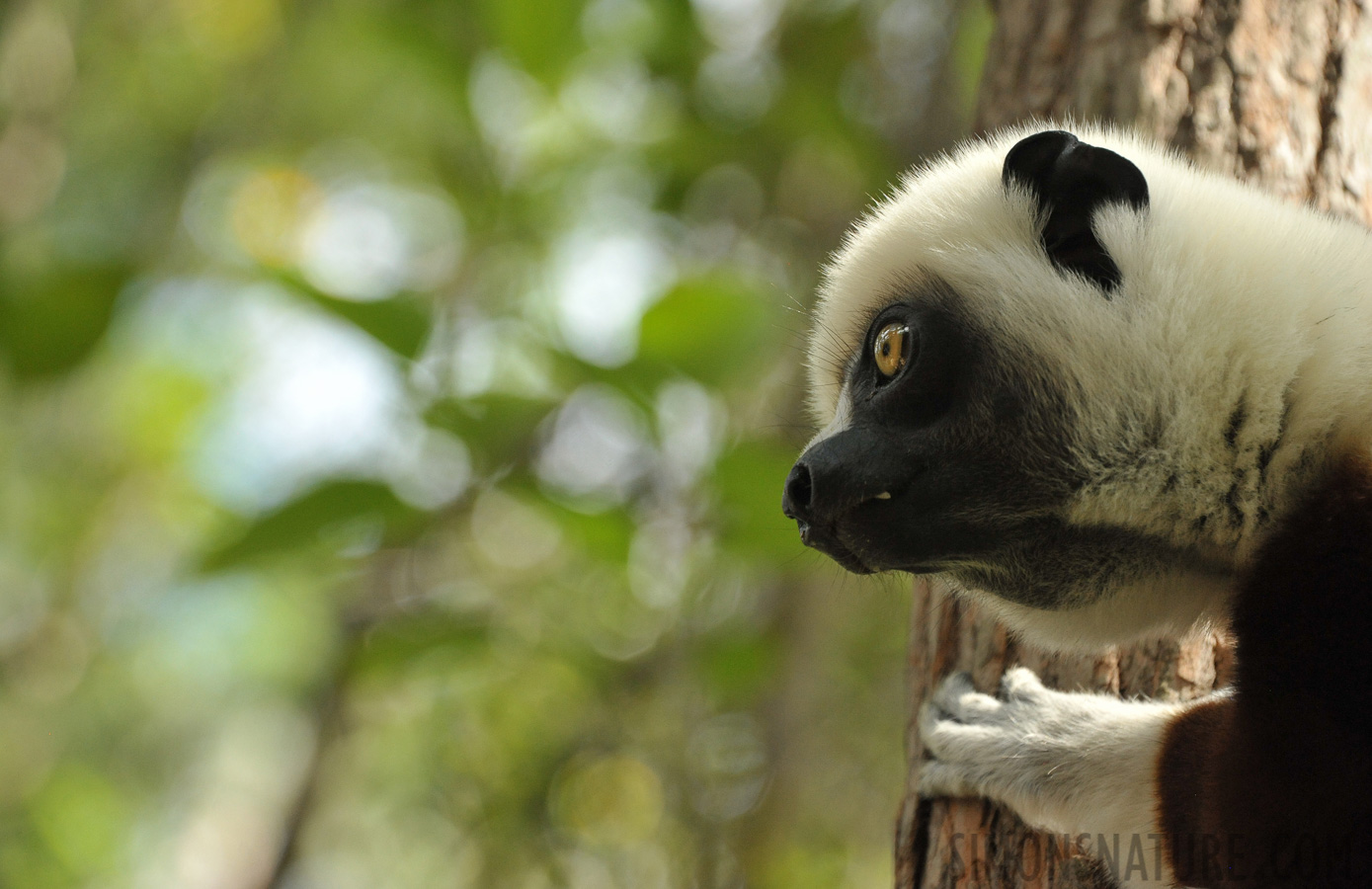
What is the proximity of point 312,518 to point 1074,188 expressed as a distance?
5.76 feet

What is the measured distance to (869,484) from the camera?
5.94ft

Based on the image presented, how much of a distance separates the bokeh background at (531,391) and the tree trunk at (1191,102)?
1.76 ft

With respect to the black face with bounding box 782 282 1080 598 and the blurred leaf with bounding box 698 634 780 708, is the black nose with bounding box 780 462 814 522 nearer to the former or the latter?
the black face with bounding box 782 282 1080 598

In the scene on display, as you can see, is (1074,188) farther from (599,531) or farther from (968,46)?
(968,46)

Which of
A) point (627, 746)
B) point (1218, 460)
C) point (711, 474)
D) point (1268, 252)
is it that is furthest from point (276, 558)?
point (627, 746)

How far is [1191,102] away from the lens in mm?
2566

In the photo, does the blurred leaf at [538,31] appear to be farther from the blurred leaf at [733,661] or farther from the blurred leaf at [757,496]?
the blurred leaf at [733,661]

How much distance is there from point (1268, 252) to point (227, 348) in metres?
12.7

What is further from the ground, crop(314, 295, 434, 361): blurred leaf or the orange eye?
the orange eye

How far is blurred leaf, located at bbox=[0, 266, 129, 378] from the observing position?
220cm

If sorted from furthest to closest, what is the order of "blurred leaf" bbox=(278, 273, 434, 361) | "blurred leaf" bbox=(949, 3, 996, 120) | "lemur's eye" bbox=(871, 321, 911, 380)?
"blurred leaf" bbox=(949, 3, 996, 120) → "blurred leaf" bbox=(278, 273, 434, 361) → "lemur's eye" bbox=(871, 321, 911, 380)

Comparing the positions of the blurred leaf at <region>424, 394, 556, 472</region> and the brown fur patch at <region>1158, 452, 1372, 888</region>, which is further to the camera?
the blurred leaf at <region>424, 394, 556, 472</region>

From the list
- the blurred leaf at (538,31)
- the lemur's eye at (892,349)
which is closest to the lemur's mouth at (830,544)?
the lemur's eye at (892,349)

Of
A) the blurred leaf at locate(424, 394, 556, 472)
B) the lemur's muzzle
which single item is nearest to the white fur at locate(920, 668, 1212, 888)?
the lemur's muzzle
